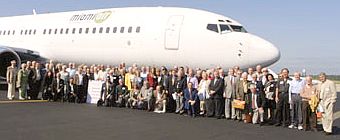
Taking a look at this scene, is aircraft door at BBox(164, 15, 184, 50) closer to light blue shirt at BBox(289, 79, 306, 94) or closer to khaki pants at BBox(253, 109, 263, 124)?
khaki pants at BBox(253, 109, 263, 124)

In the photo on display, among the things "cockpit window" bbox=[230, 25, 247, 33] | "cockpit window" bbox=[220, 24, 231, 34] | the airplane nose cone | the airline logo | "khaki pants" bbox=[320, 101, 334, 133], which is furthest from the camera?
the airline logo

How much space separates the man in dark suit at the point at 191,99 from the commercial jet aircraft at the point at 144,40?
3055 mm

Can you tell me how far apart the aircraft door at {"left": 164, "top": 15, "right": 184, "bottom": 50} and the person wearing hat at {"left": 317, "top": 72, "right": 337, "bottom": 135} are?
22.0 ft

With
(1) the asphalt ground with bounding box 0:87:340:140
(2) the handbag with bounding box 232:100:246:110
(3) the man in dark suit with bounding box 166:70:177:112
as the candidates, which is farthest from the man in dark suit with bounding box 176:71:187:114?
(2) the handbag with bounding box 232:100:246:110

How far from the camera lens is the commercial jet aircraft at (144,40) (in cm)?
1417

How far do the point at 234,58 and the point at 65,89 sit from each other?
5.78 metres

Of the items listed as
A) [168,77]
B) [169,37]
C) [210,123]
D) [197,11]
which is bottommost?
[210,123]

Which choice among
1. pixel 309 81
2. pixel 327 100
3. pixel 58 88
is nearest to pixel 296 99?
pixel 309 81

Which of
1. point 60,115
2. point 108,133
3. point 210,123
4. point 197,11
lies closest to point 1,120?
point 60,115

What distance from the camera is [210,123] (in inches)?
392

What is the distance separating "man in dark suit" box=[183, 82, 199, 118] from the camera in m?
11.4

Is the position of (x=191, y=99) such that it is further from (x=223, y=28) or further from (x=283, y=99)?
(x=223, y=28)

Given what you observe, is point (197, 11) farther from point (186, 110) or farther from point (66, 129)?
point (66, 129)

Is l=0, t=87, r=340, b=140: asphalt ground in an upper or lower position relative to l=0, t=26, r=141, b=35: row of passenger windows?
lower
